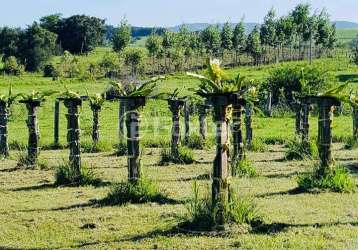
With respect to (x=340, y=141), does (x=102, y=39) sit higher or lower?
higher

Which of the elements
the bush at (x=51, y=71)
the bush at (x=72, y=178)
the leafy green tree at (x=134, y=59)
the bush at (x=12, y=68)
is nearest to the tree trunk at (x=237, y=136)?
the bush at (x=72, y=178)

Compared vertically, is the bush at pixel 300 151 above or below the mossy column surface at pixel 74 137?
below

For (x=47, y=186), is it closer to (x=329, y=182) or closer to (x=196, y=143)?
(x=329, y=182)

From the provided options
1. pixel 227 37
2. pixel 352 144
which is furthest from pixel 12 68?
pixel 352 144

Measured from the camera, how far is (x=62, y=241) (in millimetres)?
8844

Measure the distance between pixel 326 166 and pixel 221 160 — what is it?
378 cm

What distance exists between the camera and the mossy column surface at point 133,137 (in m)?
11.7

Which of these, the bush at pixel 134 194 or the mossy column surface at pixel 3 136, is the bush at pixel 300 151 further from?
the mossy column surface at pixel 3 136

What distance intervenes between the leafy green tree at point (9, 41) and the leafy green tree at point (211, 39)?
21104 millimetres

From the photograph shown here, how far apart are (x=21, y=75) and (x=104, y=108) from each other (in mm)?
26478

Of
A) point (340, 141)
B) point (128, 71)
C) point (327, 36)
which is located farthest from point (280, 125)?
point (327, 36)

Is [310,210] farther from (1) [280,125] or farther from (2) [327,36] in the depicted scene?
(2) [327,36]

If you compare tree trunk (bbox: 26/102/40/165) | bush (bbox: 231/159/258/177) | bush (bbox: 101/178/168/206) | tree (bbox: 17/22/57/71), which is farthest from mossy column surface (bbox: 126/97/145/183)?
tree (bbox: 17/22/57/71)

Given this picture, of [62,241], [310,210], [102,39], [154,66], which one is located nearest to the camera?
[62,241]
